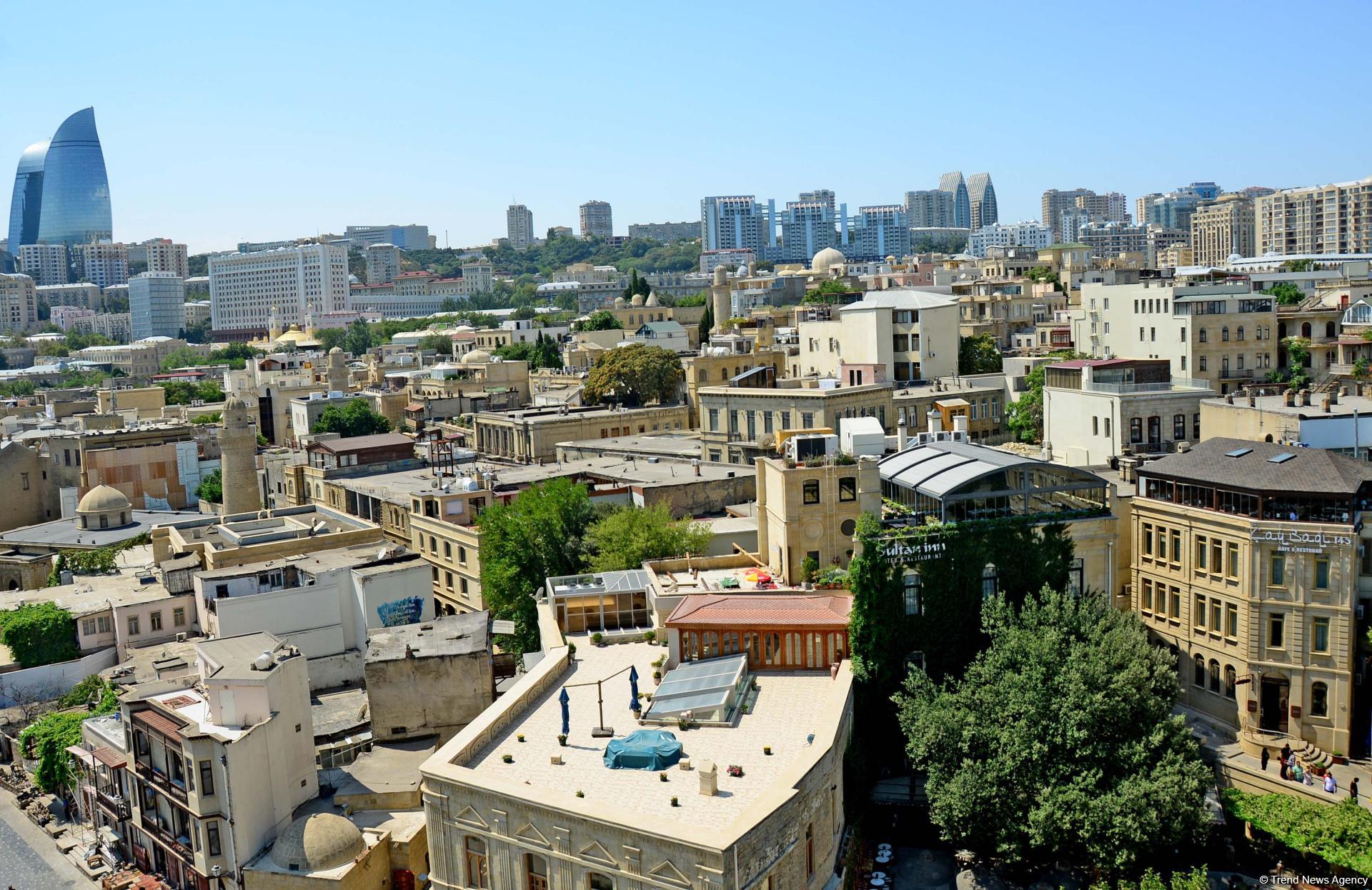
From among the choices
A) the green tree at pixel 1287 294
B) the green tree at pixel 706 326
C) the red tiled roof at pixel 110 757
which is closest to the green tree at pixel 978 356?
the green tree at pixel 1287 294

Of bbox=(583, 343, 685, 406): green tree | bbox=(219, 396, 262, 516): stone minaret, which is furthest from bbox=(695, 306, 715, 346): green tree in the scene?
bbox=(219, 396, 262, 516): stone minaret

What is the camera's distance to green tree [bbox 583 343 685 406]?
67250 millimetres

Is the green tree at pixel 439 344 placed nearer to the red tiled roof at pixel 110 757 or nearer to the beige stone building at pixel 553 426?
the beige stone building at pixel 553 426

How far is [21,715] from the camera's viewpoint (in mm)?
39469

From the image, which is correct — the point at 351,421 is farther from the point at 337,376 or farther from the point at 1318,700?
the point at 1318,700

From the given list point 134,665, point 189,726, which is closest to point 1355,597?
point 189,726

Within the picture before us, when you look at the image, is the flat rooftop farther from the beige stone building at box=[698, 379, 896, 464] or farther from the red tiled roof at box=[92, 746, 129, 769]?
the beige stone building at box=[698, 379, 896, 464]

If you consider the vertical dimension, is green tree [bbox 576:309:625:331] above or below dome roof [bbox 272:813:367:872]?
above

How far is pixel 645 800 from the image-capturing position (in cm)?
2052

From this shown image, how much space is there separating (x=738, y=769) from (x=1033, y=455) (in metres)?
22.1

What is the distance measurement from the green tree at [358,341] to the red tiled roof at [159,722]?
430 ft

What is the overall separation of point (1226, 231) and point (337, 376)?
126199 mm

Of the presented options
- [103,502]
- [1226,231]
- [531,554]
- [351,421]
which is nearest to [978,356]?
[531,554]

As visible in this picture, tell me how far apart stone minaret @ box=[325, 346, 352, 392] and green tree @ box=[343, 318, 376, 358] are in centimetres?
6191
